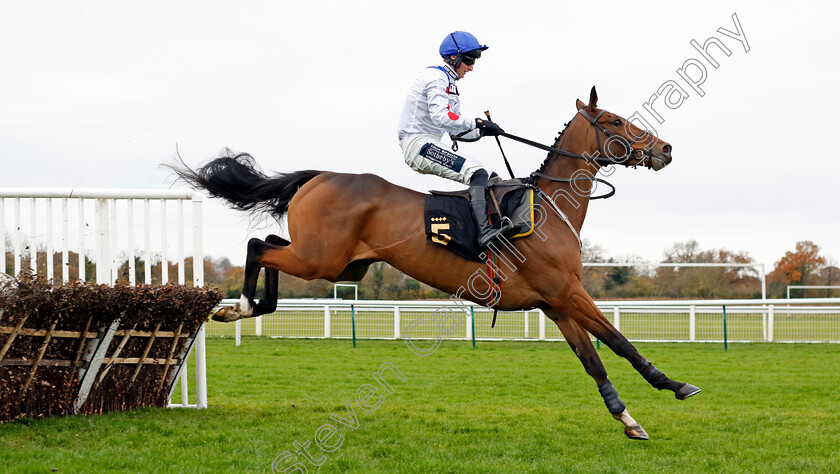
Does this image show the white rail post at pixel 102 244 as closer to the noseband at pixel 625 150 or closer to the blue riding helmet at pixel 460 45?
the blue riding helmet at pixel 460 45

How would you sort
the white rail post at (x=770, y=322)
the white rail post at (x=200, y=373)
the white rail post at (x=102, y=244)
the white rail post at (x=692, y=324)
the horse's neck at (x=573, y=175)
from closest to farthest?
1. the horse's neck at (x=573, y=175)
2. the white rail post at (x=102, y=244)
3. the white rail post at (x=200, y=373)
4. the white rail post at (x=692, y=324)
5. the white rail post at (x=770, y=322)

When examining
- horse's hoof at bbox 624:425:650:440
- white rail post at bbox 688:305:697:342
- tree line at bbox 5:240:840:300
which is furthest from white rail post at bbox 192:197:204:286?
white rail post at bbox 688:305:697:342

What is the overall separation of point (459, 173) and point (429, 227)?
46 centimetres

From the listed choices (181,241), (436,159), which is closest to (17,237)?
(181,241)

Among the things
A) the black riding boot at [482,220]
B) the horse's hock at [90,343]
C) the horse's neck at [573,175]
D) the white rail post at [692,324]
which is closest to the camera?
the horse's hock at [90,343]

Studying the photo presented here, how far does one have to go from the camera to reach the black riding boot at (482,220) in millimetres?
5645

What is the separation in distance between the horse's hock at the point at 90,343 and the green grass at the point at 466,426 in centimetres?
20

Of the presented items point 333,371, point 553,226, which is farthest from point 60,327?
point 333,371

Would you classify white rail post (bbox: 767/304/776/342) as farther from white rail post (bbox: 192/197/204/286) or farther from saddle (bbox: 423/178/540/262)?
white rail post (bbox: 192/197/204/286)

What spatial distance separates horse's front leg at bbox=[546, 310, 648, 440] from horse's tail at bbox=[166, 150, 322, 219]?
2.21 metres

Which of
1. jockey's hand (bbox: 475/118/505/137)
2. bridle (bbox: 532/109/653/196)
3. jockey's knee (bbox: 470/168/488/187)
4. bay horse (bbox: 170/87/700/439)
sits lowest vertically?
bay horse (bbox: 170/87/700/439)

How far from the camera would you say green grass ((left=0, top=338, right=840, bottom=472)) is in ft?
16.4

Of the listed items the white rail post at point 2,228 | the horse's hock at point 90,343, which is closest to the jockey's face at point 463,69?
the horse's hock at point 90,343

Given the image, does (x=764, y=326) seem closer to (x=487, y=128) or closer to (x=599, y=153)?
(x=599, y=153)
